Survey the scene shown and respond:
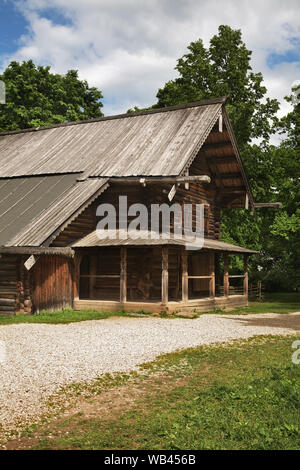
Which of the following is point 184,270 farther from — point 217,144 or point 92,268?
point 217,144

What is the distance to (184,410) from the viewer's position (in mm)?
6742

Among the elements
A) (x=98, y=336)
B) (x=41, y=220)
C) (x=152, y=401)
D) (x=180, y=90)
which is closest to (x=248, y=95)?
(x=180, y=90)

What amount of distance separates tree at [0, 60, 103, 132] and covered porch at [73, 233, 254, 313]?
20.8m

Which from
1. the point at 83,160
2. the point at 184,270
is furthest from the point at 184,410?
the point at 83,160

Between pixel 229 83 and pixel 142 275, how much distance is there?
20334 mm

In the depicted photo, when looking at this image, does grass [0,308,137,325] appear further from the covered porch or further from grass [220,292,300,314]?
grass [220,292,300,314]

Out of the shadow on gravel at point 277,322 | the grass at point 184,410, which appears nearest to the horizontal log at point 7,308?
the shadow on gravel at point 277,322

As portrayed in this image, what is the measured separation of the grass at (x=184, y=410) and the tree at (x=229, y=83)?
27.8 metres

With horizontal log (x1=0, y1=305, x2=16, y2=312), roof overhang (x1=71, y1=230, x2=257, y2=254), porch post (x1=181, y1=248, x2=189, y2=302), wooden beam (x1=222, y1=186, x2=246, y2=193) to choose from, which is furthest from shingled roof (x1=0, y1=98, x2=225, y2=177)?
horizontal log (x1=0, y1=305, x2=16, y2=312)

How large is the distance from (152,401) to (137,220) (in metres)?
15.7

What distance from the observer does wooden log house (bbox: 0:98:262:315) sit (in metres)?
19.3

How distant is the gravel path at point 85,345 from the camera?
305 inches

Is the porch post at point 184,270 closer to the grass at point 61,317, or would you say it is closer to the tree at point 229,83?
the grass at point 61,317
